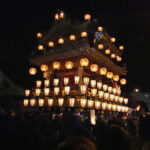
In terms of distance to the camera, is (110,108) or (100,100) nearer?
(100,100)

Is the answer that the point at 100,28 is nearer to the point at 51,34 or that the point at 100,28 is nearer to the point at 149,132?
the point at 51,34

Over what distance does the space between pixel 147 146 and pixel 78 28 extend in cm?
1360

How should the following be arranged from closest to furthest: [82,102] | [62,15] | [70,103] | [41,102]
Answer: [82,102] → [70,103] → [41,102] → [62,15]

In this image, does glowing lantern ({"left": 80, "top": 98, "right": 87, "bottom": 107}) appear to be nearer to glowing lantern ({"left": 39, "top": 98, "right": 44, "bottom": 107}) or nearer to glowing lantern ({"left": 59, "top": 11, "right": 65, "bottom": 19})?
glowing lantern ({"left": 39, "top": 98, "right": 44, "bottom": 107})

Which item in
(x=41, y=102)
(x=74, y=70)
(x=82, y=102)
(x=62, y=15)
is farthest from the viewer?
(x=62, y=15)

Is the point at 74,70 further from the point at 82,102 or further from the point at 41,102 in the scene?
the point at 41,102

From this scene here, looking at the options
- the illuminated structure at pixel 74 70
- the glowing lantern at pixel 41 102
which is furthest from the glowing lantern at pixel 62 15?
the glowing lantern at pixel 41 102

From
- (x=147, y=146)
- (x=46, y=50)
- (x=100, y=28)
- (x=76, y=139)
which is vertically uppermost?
(x=100, y=28)

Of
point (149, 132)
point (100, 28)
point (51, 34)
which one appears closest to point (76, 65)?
point (51, 34)

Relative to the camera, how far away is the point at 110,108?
1655cm

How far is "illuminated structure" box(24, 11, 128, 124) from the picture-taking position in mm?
13631

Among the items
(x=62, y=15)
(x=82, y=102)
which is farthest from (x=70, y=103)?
(x=62, y=15)

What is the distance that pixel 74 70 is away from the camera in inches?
621

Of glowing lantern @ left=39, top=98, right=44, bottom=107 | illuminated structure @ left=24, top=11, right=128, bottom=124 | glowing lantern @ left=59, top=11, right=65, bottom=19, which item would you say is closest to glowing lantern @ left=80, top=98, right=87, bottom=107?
illuminated structure @ left=24, top=11, right=128, bottom=124
